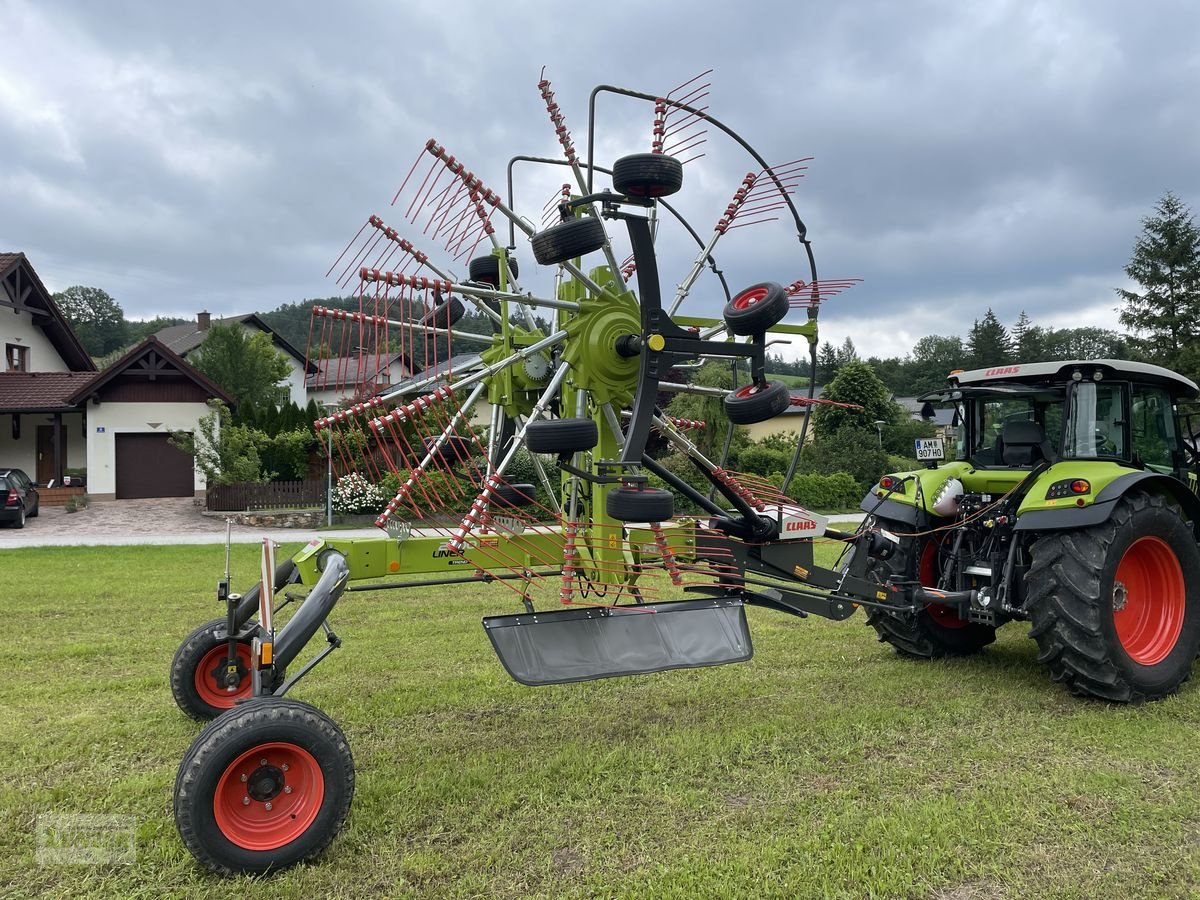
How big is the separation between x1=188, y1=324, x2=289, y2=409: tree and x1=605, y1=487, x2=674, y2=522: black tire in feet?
102

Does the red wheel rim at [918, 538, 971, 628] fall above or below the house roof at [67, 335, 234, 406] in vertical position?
below

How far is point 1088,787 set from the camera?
13.5 ft

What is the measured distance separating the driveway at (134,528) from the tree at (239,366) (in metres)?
8.93

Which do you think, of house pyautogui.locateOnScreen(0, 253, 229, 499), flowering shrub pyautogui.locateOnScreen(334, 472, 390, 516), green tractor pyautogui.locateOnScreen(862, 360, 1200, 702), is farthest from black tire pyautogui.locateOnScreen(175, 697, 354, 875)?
house pyautogui.locateOnScreen(0, 253, 229, 499)

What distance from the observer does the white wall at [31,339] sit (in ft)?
91.9

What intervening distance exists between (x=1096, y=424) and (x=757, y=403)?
291 centimetres

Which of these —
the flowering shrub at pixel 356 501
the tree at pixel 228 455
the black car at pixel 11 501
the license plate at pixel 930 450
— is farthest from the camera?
the tree at pixel 228 455

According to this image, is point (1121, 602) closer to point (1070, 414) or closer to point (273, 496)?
point (1070, 414)

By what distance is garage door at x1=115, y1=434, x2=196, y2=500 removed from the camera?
2602 cm

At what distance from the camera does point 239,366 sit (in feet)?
109

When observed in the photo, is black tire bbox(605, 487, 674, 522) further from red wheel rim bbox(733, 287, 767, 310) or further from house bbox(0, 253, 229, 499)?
house bbox(0, 253, 229, 499)

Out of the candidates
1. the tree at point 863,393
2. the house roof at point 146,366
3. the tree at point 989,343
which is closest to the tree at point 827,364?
the tree at point 989,343

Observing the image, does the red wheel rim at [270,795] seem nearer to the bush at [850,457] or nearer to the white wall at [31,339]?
the bush at [850,457]

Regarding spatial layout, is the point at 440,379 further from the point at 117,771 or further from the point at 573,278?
the point at 117,771
